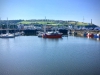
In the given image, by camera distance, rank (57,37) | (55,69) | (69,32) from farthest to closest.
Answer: (69,32) → (57,37) → (55,69)

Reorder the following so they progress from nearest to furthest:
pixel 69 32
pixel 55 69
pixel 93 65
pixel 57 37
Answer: pixel 55 69 < pixel 93 65 < pixel 57 37 < pixel 69 32

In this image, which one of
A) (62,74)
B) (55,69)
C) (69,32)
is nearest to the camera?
(62,74)

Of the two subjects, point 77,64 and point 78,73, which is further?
point 77,64

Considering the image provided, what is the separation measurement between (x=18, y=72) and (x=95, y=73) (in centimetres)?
358

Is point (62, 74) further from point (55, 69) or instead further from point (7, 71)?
point (7, 71)

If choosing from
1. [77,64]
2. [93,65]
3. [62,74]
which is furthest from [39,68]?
[93,65]

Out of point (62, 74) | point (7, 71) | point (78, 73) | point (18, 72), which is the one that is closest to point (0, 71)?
point (7, 71)

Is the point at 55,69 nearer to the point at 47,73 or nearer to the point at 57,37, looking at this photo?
the point at 47,73

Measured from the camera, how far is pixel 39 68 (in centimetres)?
969

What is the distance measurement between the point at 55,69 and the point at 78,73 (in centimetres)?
122

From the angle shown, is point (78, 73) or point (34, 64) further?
point (34, 64)

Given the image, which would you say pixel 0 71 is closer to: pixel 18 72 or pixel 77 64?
pixel 18 72

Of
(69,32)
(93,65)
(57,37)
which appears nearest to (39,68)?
(93,65)

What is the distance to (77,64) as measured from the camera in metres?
10.6
